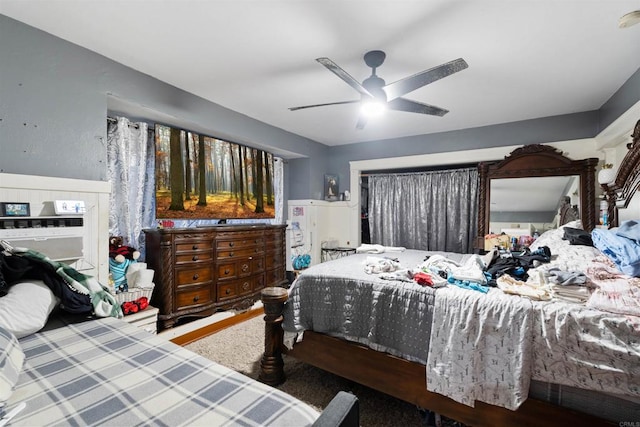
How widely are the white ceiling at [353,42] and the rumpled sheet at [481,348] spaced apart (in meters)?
1.70

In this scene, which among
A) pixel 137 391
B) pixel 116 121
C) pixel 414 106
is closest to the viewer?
pixel 137 391

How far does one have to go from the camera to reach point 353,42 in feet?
6.51

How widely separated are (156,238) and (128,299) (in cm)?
62

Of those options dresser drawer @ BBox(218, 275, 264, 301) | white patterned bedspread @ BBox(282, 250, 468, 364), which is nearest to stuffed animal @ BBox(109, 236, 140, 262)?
dresser drawer @ BBox(218, 275, 264, 301)

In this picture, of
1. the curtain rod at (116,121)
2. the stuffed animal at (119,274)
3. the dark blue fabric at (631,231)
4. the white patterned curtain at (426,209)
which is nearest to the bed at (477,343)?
the dark blue fabric at (631,231)

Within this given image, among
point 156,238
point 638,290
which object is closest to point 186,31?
point 156,238

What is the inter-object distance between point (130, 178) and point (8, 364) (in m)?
2.32

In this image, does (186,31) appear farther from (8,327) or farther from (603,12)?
(603,12)

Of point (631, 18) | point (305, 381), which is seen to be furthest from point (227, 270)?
point (631, 18)

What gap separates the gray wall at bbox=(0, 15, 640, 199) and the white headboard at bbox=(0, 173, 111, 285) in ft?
0.28

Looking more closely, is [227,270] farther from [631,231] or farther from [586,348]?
Result: [631,231]

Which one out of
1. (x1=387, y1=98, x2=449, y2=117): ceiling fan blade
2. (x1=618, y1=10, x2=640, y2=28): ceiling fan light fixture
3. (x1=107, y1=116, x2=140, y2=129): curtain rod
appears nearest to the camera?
(x1=618, y1=10, x2=640, y2=28): ceiling fan light fixture

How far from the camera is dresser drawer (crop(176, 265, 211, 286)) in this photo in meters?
2.81

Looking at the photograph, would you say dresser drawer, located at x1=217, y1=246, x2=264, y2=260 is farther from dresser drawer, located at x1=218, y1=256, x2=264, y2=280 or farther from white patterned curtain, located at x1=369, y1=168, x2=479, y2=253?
white patterned curtain, located at x1=369, y1=168, x2=479, y2=253
